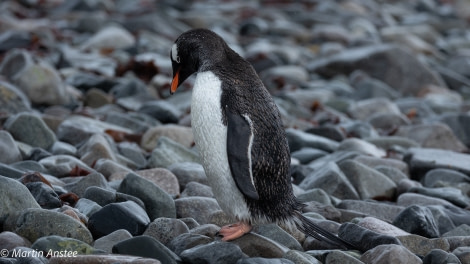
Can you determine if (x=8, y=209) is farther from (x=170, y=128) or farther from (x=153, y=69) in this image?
(x=153, y=69)

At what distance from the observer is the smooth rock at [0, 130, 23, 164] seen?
612cm

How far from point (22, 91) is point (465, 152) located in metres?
4.55

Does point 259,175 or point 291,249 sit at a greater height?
point 259,175

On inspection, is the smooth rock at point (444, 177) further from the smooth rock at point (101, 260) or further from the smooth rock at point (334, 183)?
the smooth rock at point (101, 260)

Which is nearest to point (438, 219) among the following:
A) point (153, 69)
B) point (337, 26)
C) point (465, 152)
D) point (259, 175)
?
point (259, 175)

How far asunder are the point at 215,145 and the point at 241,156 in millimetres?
216

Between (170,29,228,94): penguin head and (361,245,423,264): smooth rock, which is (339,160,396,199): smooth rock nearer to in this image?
(170,29,228,94): penguin head

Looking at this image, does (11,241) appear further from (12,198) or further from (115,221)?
(115,221)

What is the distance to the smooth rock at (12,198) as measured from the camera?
4.52 meters

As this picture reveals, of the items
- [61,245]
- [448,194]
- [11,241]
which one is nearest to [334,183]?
[448,194]

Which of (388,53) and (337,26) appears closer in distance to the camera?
(388,53)

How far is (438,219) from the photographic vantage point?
5703 millimetres

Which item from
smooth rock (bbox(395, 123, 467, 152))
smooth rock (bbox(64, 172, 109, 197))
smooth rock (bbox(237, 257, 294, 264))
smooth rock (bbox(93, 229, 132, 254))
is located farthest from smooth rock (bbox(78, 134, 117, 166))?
smooth rock (bbox(395, 123, 467, 152))

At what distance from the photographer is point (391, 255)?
4.43 m
